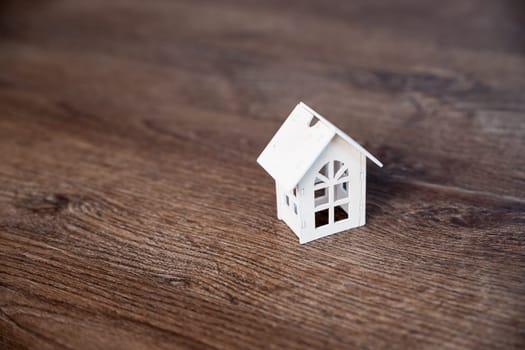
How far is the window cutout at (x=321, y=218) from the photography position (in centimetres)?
97

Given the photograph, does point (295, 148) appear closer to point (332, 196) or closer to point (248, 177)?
point (332, 196)

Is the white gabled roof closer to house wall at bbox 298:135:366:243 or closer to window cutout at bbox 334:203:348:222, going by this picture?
house wall at bbox 298:135:366:243

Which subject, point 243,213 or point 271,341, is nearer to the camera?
point 271,341

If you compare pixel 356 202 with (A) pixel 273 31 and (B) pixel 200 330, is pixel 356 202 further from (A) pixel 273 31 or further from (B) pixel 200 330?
Answer: (A) pixel 273 31

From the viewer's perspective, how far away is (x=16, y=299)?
2.80 feet

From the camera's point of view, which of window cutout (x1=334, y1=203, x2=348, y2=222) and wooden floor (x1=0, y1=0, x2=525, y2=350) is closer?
wooden floor (x1=0, y1=0, x2=525, y2=350)

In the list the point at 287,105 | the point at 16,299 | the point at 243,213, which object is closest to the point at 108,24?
the point at 287,105

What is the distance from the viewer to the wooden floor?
31.6 inches

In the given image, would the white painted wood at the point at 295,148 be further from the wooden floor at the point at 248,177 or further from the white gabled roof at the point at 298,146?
the wooden floor at the point at 248,177

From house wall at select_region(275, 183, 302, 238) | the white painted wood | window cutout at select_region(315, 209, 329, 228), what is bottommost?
window cutout at select_region(315, 209, 329, 228)

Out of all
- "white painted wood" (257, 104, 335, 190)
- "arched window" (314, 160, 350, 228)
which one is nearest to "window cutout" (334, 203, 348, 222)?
"arched window" (314, 160, 350, 228)

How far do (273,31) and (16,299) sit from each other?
43.2 inches

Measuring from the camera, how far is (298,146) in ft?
2.88

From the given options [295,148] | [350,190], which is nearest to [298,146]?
[295,148]
